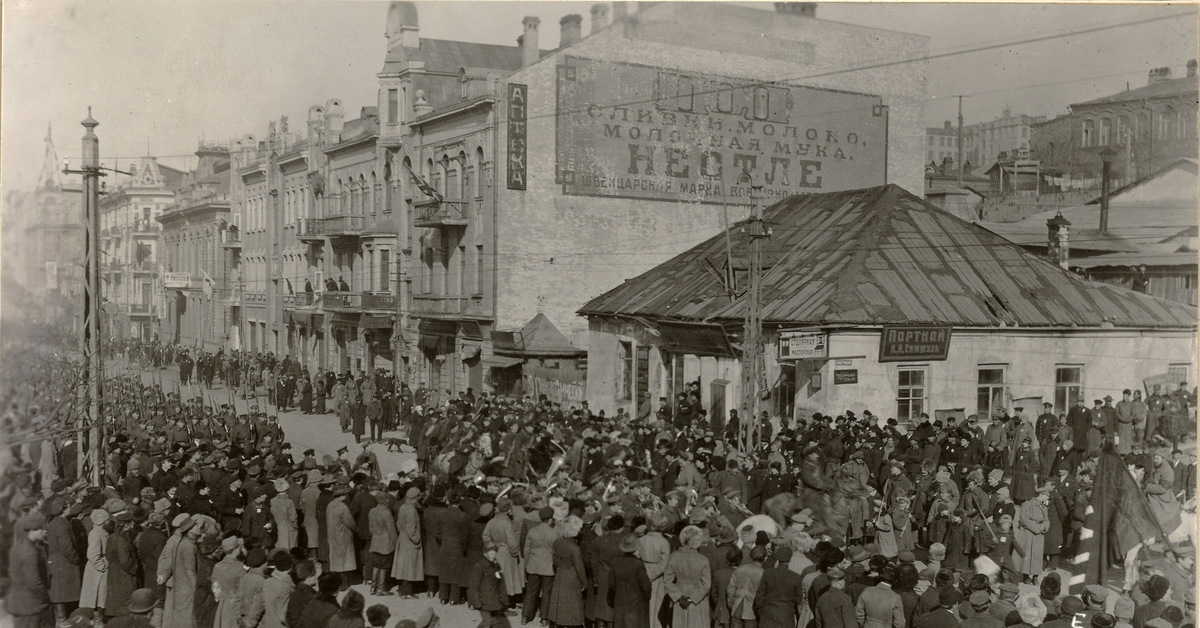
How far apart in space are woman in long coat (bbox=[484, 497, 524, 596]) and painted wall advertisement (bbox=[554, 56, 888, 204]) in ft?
50.9

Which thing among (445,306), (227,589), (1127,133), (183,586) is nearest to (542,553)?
(227,589)

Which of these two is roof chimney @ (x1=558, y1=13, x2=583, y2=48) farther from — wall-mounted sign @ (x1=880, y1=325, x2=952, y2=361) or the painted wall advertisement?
wall-mounted sign @ (x1=880, y1=325, x2=952, y2=361)

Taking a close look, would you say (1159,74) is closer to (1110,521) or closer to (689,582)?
(1110,521)

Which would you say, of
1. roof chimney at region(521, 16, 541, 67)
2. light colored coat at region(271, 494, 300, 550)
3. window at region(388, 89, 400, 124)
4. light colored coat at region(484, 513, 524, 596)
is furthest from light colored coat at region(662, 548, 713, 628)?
window at region(388, 89, 400, 124)

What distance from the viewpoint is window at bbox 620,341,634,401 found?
2741 centimetres

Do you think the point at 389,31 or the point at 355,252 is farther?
the point at 355,252

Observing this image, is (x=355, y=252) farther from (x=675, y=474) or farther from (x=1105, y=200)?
(x=1105, y=200)

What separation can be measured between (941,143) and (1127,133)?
69.2 ft

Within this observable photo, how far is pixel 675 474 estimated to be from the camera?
1628 centimetres

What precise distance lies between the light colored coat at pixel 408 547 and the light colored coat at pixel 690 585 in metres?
3.76

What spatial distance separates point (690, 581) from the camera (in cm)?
1080

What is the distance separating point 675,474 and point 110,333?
11.3 meters

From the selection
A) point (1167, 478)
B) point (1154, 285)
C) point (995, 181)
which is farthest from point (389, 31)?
point (995, 181)

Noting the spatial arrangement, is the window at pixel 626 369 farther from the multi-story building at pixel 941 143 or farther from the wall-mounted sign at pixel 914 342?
the multi-story building at pixel 941 143
